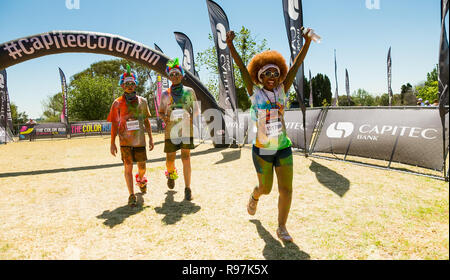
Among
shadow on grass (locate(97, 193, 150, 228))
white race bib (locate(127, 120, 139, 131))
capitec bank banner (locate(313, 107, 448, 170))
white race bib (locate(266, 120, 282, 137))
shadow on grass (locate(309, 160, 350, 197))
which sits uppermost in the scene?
white race bib (locate(127, 120, 139, 131))

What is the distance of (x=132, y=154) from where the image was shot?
4.23 m

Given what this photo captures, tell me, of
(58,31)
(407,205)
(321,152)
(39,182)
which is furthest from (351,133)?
(58,31)

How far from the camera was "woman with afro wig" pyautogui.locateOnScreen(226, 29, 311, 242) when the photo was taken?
2.78 meters

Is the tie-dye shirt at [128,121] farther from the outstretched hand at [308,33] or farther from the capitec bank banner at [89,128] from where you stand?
the capitec bank banner at [89,128]

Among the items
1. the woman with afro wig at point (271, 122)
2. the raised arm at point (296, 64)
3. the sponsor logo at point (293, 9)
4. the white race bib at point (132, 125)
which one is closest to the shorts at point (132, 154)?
the white race bib at point (132, 125)

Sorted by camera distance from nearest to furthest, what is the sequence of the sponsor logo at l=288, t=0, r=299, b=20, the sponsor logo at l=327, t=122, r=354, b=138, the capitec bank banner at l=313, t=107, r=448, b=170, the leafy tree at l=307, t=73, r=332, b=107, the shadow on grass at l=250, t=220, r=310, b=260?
the shadow on grass at l=250, t=220, r=310, b=260, the capitec bank banner at l=313, t=107, r=448, b=170, the sponsor logo at l=288, t=0, r=299, b=20, the sponsor logo at l=327, t=122, r=354, b=138, the leafy tree at l=307, t=73, r=332, b=107

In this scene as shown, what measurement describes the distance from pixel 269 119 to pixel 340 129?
214 inches

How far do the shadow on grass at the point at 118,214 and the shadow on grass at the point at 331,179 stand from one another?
11.1 ft

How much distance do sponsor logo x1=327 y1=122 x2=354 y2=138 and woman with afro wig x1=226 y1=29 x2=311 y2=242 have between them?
499 cm

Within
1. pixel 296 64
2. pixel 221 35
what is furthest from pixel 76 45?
pixel 296 64

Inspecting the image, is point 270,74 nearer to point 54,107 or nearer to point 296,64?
point 296,64

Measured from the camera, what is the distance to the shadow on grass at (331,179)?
4.68 m

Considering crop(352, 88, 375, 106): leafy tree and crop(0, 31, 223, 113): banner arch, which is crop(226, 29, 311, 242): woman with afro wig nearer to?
crop(0, 31, 223, 113): banner arch

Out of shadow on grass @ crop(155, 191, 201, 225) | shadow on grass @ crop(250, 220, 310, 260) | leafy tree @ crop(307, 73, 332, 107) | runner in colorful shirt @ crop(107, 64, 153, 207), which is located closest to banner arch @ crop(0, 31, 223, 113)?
runner in colorful shirt @ crop(107, 64, 153, 207)
